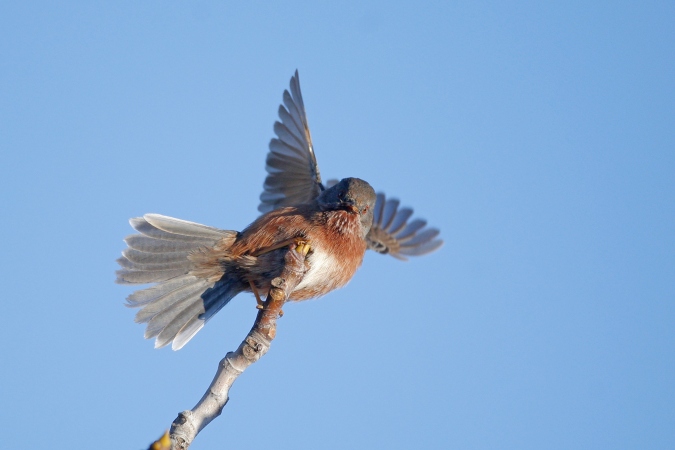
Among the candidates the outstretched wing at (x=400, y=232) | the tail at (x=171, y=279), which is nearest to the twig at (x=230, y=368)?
the tail at (x=171, y=279)

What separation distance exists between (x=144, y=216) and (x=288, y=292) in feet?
9.03

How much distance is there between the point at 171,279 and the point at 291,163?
7.36 ft

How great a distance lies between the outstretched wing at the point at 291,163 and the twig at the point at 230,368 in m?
3.81

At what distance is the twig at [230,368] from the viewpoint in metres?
2.86

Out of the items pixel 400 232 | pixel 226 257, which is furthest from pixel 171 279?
pixel 400 232

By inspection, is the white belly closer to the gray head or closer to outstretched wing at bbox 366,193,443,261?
the gray head

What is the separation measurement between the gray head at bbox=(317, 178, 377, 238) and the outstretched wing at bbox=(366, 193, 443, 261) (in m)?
2.18

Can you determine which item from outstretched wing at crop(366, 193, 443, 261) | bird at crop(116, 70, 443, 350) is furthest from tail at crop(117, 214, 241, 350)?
outstretched wing at crop(366, 193, 443, 261)

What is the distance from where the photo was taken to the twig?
112 inches

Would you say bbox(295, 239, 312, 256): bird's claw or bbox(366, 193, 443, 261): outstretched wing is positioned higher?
bbox(366, 193, 443, 261): outstretched wing

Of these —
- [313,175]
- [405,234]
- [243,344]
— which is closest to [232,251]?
[313,175]

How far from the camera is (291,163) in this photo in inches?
315

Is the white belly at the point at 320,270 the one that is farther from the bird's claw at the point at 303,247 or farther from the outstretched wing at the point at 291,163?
the outstretched wing at the point at 291,163

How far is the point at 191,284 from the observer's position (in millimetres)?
6453
